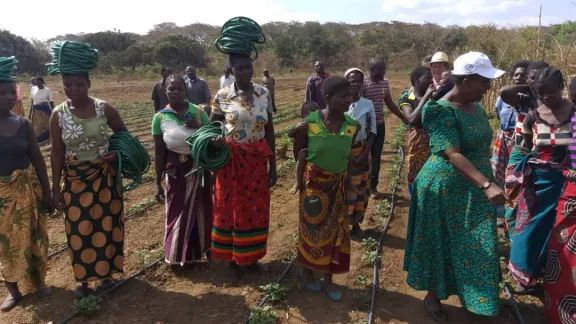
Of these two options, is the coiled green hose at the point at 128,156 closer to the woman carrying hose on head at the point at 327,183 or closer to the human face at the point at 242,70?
the human face at the point at 242,70

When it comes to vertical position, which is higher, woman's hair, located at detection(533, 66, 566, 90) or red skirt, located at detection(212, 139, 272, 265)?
woman's hair, located at detection(533, 66, 566, 90)

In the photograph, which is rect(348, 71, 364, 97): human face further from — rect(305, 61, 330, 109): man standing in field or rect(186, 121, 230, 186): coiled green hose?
rect(305, 61, 330, 109): man standing in field

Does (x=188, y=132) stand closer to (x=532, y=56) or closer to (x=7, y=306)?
(x=7, y=306)

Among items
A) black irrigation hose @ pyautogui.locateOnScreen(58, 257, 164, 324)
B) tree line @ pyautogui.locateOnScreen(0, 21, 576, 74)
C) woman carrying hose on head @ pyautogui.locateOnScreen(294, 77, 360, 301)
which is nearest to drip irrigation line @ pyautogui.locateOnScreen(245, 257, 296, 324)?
woman carrying hose on head @ pyautogui.locateOnScreen(294, 77, 360, 301)

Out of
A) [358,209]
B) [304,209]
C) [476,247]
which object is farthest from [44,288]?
[476,247]

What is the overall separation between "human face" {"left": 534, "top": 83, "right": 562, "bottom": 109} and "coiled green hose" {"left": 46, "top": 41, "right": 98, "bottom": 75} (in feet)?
10.9

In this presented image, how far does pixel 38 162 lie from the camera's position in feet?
11.2

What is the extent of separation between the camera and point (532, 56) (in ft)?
35.8

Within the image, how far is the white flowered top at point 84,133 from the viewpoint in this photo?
10.6 ft

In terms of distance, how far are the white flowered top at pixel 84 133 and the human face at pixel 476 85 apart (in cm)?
271

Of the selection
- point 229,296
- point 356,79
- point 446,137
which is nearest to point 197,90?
point 356,79

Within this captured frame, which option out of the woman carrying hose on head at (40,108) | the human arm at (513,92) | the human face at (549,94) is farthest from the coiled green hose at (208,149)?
the woman carrying hose on head at (40,108)

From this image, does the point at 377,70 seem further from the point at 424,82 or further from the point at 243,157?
the point at 243,157

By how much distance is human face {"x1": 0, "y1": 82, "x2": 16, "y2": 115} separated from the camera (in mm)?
3146
